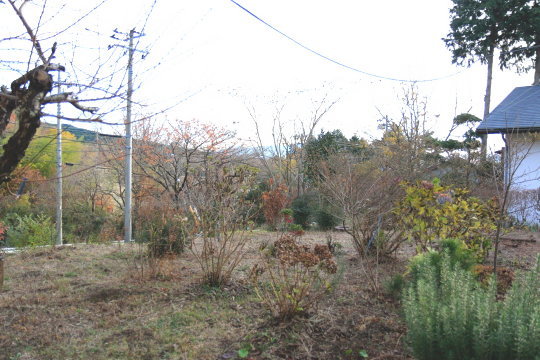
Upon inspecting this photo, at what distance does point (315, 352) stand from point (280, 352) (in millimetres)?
268

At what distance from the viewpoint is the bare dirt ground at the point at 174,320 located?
3.36m

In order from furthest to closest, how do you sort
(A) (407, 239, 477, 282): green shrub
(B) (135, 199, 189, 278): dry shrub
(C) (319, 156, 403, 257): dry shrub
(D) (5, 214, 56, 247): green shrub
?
(D) (5, 214, 56, 247): green shrub → (B) (135, 199, 189, 278): dry shrub → (C) (319, 156, 403, 257): dry shrub → (A) (407, 239, 477, 282): green shrub

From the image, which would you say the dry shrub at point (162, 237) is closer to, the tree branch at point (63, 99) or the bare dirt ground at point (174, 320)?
the bare dirt ground at point (174, 320)

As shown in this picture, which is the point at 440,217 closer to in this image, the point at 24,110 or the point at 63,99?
the point at 63,99

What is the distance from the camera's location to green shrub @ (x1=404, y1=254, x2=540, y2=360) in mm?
2246

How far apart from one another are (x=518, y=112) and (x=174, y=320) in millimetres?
12264

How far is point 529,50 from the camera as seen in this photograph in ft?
57.2

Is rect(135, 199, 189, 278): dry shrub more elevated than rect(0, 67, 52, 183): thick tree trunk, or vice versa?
rect(0, 67, 52, 183): thick tree trunk

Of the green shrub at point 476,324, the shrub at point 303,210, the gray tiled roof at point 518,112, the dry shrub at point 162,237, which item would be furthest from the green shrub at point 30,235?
the gray tiled roof at point 518,112

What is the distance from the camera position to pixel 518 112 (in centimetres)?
1266

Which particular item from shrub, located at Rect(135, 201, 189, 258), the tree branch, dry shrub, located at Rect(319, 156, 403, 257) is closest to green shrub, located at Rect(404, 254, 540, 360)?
the tree branch

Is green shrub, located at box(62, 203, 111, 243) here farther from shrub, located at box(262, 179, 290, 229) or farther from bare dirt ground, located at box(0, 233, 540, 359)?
bare dirt ground, located at box(0, 233, 540, 359)

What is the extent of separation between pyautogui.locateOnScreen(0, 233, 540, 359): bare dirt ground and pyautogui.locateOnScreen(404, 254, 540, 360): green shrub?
762 millimetres

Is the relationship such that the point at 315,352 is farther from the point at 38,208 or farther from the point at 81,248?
the point at 38,208
